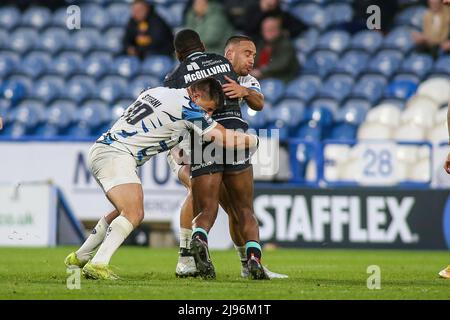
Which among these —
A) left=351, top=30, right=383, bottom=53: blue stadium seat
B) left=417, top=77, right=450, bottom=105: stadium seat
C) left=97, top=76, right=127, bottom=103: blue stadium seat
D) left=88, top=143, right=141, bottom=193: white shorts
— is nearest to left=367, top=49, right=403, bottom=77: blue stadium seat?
left=351, top=30, right=383, bottom=53: blue stadium seat

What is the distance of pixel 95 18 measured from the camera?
2020 centimetres

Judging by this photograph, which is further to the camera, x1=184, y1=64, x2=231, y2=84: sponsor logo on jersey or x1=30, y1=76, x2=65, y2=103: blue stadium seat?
x1=30, y1=76, x2=65, y2=103: blue stadium seat

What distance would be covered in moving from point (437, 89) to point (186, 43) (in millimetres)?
9100

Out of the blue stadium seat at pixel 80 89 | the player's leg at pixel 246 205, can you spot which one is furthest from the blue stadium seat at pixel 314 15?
the player's leg at pixel 246 205

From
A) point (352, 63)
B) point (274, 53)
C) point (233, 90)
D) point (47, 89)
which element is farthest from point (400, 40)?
point (233, 90)

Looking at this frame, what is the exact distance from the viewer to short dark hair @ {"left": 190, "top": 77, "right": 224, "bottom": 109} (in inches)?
320

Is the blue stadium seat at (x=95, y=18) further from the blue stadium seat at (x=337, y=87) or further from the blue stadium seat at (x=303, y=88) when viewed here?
the blue stadium seat at (x=337, y=87)

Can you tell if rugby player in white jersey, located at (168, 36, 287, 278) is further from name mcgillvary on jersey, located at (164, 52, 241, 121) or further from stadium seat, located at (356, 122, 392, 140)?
stadium seat, located at (356, 122, 392, 140)

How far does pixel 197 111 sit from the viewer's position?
8.06 meters

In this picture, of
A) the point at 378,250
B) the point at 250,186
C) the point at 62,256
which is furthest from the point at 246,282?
the point at 378,250

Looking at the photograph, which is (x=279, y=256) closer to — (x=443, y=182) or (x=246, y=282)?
(x=443, y=182)

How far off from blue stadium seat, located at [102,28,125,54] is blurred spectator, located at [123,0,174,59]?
1.32ft

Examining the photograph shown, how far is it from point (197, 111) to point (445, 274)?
2654 millimetres

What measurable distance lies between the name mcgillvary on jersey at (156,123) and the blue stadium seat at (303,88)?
9762mm
